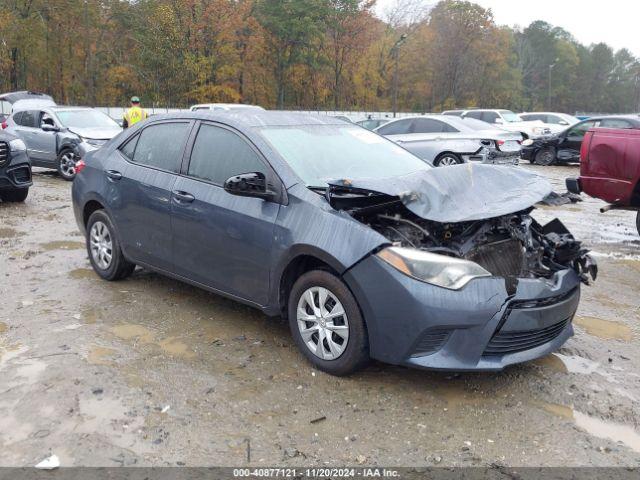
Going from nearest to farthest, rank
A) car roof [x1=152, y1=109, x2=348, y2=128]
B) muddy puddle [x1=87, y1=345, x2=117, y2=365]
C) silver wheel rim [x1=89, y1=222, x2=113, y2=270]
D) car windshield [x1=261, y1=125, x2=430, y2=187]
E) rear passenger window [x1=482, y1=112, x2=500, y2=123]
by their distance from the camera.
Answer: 1. muddy puddle [x1=87, y1=345, x2=117, y2=365]
2. car windshield [x1=261, y1=125, x2=430, y2=187]
3. car roof [x1=152, y1=109, x2=348, y2=128]
4. silver wheel rim [x1=89, y1=222, x2=113, y2=270]
5. rear passenger window [x1=482, y1=112, x2=500, y2=123]

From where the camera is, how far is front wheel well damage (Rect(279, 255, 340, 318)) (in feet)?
12.9

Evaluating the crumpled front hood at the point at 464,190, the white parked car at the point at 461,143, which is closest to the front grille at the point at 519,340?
the crumpled front hood at the point at 464,190

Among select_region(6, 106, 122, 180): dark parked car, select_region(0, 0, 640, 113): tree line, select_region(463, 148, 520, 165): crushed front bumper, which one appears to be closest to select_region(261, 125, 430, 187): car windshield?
select_region(463, 148, 520, 165): crushed front bumper

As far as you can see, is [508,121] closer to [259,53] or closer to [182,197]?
[182,197]

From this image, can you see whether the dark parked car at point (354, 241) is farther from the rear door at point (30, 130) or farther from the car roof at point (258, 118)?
the rear door at point (30, 130)

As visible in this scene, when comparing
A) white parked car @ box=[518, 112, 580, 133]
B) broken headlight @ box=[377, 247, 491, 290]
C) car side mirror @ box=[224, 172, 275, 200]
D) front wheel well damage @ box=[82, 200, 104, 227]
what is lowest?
front wheel well damage @ box=[82, 200, 104, 227]

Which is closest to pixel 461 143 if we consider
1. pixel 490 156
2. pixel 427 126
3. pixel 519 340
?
pixel 490 156

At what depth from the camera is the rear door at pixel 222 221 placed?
4.16 meters

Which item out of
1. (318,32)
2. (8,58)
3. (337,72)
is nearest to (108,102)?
(8,58)

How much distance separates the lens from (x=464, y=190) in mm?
4062

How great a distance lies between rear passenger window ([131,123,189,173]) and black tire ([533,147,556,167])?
52.7 ft

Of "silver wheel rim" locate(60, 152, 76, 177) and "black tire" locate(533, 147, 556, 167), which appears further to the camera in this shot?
"black tire" locate(533, 147, 556, 167)

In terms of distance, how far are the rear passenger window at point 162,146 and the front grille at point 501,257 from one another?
2529 mm

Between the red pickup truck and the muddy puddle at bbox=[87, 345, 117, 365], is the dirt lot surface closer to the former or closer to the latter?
the muddy puddle at bbox=[87, 345, 117, 365]
